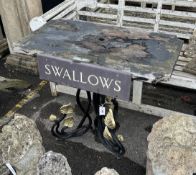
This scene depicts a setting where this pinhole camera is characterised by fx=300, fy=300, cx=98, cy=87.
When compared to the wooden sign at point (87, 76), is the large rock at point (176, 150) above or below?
below

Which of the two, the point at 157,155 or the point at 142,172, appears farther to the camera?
the point at 142,172

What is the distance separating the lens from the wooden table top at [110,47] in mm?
2465

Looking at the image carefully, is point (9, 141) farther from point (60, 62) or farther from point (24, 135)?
point (60, 62)

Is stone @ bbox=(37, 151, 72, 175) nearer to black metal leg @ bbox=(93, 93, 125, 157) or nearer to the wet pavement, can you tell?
the wet pavement

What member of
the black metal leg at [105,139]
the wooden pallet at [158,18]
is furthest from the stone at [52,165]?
the wooden pallet at [158,18]

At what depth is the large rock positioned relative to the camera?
215 centimetres

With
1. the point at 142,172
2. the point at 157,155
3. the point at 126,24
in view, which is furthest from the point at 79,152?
the point at 126,24

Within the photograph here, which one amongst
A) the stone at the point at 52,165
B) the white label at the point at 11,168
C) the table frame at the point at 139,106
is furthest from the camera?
the table frame at the point at 139,106

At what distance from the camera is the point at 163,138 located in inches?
87.5

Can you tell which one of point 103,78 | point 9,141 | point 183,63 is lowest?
point 183,63

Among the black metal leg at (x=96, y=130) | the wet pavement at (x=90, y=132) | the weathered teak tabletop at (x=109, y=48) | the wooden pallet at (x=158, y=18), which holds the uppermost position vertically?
the weathered teak tabletop at (x=109, y=48)

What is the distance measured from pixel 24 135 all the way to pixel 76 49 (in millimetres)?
931

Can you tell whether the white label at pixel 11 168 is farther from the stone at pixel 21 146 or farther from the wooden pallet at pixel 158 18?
the wooden pallet at pixel 158 18

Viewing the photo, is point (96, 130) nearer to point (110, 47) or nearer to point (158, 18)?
point (110, 47)
